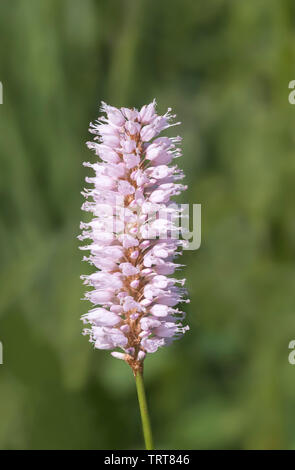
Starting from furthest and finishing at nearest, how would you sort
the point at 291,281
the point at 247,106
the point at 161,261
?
1. the point at 247,106
2. the point at 291,281
3. the point at 161,261

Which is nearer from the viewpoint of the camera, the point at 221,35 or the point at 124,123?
the point at 124,123

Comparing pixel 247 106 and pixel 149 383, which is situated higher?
pixel 247 106

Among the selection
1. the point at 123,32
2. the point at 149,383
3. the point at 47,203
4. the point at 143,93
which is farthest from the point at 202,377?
the point at 123,32

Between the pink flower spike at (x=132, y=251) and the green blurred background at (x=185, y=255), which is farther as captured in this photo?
the green blurred background at (x=185, y=255)

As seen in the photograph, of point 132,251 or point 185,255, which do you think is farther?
point 185,255

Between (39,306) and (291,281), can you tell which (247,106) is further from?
(39,306)

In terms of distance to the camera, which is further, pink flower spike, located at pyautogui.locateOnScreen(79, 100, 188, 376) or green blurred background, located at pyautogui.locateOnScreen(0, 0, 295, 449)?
green blurred background, located at pyautogui.locateOnScreen(0, 0, 295, 449)

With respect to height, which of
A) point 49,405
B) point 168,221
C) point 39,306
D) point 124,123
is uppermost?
point 124,123

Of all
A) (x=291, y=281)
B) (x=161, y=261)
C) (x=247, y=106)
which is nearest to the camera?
(x=161, y=261)
